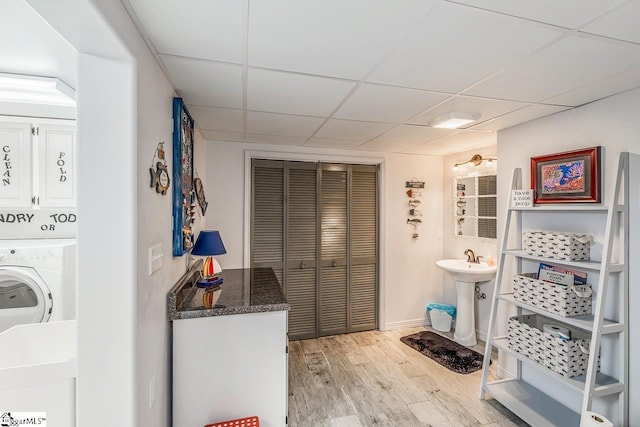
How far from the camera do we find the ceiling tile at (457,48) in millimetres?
1136

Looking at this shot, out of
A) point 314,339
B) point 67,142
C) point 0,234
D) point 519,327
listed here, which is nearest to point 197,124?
point 67,142

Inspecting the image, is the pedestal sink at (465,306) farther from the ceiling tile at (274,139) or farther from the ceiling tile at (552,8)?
the ceiling tile at (552,8)

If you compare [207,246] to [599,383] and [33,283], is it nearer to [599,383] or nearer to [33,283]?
[33,283]

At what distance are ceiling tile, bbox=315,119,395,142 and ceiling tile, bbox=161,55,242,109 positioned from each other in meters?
0.83

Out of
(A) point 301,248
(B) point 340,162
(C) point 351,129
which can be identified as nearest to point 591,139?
(C) point 351,129

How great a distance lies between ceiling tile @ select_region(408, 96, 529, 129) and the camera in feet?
6.46

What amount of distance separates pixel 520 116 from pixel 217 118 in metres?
2.41

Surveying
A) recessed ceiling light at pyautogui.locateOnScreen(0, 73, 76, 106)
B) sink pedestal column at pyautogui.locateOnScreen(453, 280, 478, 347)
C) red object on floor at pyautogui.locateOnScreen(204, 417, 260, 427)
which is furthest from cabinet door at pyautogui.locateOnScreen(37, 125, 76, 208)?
sink pedestal column at pyautogui.locateOnScreen(453, 280, 478, 347)

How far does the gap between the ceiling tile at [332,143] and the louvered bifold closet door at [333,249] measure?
0.25 meters

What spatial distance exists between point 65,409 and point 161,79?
5.16ft

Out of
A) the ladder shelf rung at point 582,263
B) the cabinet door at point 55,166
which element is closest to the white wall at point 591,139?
the ladder shelf rung at point 582,263

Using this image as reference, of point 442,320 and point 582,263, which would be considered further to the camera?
point 442,320

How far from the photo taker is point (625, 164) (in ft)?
5.80

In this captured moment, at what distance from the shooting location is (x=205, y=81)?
5.53 feet
